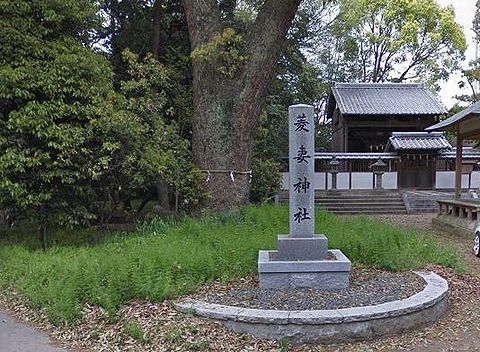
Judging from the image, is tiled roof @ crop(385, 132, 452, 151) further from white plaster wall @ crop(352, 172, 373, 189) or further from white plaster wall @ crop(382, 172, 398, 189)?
white plaster wall @ crop(352, 172, 373, 189)

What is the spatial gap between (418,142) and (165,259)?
837 inches

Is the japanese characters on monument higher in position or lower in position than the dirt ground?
higher

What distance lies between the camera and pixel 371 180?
24.8 m

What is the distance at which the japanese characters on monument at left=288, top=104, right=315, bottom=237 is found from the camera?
20.6ft

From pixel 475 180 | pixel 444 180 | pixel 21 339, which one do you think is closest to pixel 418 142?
pixel 444 180

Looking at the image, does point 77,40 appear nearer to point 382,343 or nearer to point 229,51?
point 229,51

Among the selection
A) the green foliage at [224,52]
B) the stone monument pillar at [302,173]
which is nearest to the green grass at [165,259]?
the stone monument pillar at [302,173]

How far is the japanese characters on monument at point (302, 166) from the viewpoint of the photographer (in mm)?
6277

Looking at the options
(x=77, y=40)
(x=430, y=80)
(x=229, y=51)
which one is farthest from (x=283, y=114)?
(x=430, y=80)

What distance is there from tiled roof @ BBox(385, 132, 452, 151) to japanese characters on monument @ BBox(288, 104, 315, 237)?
19052 mm

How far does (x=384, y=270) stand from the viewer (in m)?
6.60

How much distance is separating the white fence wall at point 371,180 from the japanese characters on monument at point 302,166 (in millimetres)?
18191

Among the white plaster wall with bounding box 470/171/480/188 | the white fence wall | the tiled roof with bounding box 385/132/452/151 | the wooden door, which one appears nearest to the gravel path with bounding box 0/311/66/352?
the white fence wall

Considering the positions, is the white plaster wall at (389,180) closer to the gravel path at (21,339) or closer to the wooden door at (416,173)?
the wooden door at (416,173)
